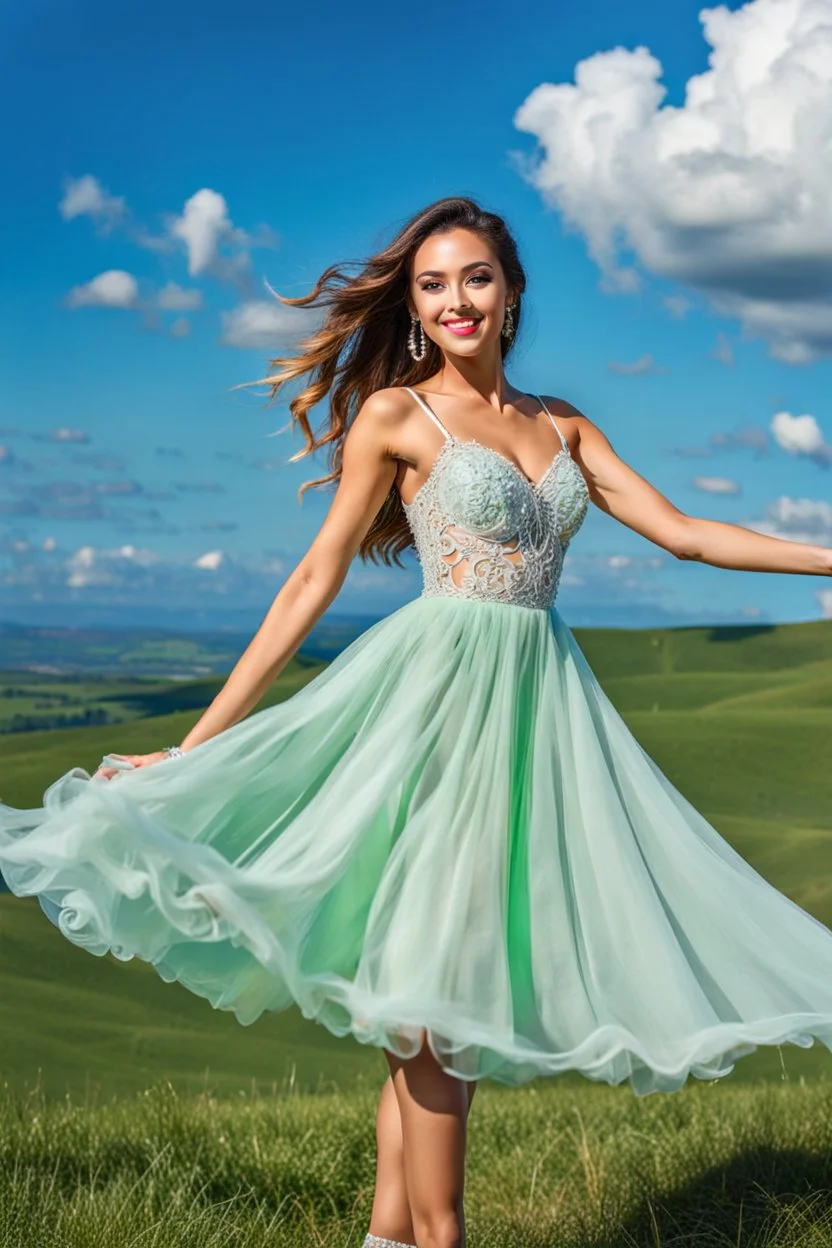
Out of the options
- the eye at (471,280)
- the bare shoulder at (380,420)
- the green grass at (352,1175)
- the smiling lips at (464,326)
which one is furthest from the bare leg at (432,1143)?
the eye at (471,280)

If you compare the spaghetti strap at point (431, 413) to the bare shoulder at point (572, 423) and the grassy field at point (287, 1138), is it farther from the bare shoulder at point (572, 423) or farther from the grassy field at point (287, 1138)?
the grassy field at point (287, 1138)

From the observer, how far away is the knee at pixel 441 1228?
333 centimetres

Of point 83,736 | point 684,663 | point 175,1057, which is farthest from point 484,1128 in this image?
point 684,663

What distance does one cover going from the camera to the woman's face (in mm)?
3979

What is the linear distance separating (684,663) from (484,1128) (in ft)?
39.1

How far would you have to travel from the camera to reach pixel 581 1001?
3.22 metres

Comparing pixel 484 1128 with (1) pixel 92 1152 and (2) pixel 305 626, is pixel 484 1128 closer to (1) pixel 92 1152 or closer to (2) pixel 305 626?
(1) pixel 92 1152

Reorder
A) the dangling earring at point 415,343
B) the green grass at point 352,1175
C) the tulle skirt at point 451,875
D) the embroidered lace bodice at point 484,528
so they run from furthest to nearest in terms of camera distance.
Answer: the green grass at point 352,1175, the dangling earring at point 415,343, the embroidered lace bodice at point 484,528, the tulle skirt at point 451,875

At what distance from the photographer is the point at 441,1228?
3336mm

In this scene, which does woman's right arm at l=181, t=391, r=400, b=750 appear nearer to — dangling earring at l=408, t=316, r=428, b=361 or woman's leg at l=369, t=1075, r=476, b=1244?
dangling earring at l=408, t=316, r=428, b=361

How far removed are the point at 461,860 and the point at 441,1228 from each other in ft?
2.82

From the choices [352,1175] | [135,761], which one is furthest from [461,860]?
[352,1175]

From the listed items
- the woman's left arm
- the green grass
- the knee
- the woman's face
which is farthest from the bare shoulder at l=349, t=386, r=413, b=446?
the green grass

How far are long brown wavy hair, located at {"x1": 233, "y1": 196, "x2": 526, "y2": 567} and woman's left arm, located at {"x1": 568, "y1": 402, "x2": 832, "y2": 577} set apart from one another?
42cm
